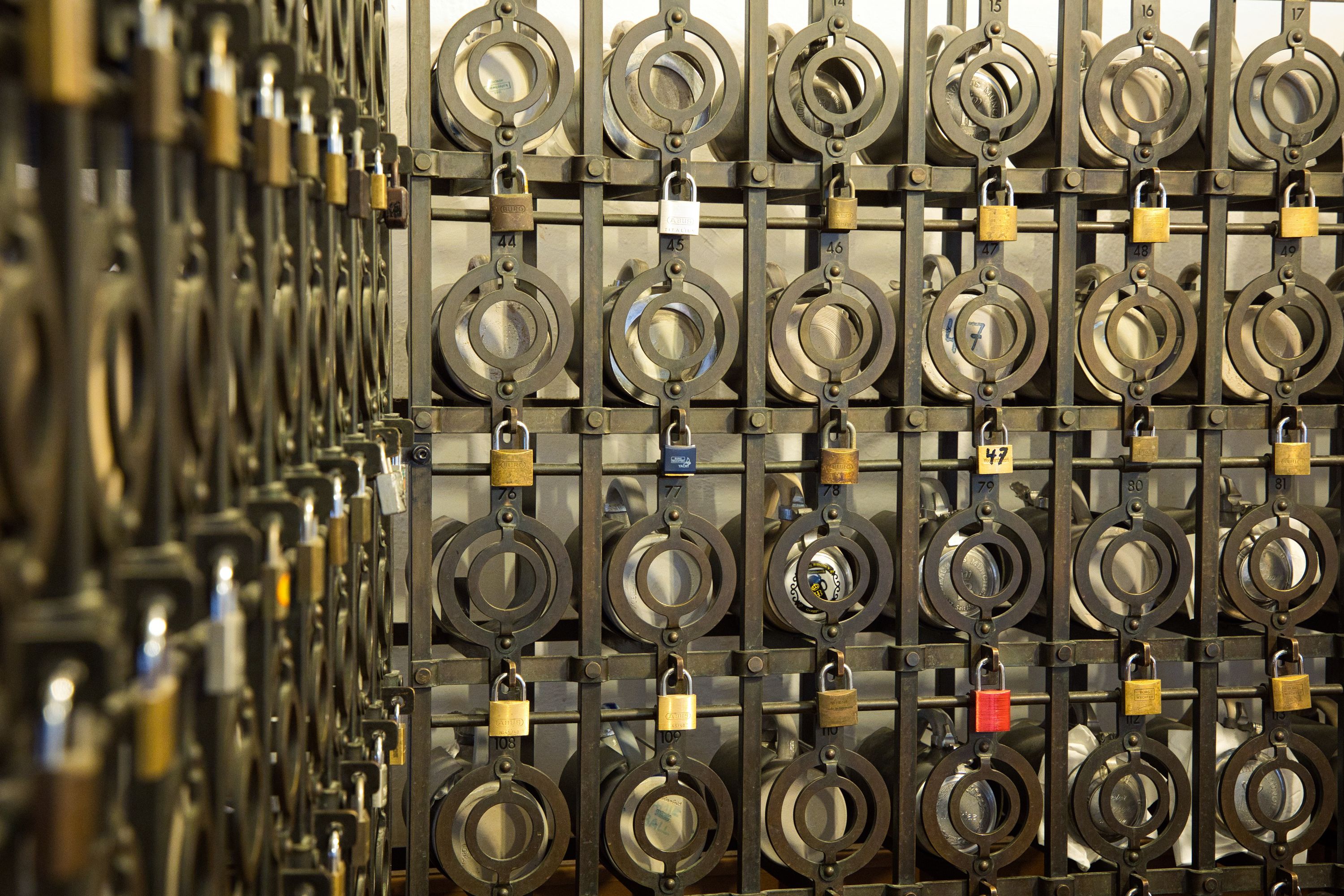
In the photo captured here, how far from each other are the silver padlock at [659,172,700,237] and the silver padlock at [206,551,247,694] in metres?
1.68

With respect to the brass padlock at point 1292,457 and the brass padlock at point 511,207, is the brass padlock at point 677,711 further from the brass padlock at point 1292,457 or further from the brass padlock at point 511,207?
the brass padlock at point 1292,457

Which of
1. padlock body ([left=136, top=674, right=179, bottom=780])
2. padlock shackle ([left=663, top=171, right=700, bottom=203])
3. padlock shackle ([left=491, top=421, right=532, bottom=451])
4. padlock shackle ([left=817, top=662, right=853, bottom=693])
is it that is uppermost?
padlock shackle ([left=663, top=171, right=700, bottom=203])

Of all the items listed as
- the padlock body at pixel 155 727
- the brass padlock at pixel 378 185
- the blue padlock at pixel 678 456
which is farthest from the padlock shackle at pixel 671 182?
the padlock body at pixel 155 727

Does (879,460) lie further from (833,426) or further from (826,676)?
(826,676)

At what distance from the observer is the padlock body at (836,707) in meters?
2.41

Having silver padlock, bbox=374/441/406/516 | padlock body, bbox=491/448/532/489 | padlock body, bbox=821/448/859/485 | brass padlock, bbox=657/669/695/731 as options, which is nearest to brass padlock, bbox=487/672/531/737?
brass padlock, bbox=657/669/695/731

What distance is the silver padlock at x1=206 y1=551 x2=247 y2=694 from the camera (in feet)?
2.29

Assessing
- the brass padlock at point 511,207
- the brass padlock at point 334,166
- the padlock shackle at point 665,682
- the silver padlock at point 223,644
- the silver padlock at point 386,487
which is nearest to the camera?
the silver padlock at point 223,644

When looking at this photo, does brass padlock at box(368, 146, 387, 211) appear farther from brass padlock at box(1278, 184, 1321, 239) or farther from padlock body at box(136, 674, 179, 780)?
brass padlock at box(1278, 184, 1321, 239)

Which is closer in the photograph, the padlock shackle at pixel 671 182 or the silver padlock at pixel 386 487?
the silver padlock at pixel 386 487

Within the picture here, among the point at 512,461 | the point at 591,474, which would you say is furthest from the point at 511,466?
the point at 591,474

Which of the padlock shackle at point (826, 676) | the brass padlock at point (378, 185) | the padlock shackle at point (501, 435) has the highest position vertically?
the brass padlock at point (378, 185)

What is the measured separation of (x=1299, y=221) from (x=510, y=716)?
202 centimetres

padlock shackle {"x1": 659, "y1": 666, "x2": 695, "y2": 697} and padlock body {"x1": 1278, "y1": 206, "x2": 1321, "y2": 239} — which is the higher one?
padlock body {"x1": 1278, "y1": 206, "x2": 1321, "y2": 239}
